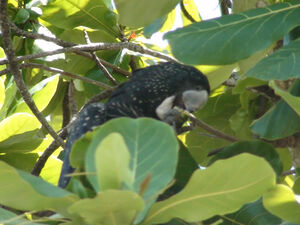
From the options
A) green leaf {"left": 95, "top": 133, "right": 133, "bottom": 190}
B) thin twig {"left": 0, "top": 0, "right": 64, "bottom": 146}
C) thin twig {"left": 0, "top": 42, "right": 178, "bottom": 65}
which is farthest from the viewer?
thin twig {"left": 0, "top": 42, "right": 178, "bottom": 65}

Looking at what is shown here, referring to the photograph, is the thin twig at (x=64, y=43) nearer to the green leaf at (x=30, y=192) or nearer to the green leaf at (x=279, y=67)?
the green leaf at (x=279, y=67)

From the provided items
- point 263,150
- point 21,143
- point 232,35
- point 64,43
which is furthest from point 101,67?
point 263,150

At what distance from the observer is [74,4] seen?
2211 mm

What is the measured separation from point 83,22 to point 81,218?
4.38 feet

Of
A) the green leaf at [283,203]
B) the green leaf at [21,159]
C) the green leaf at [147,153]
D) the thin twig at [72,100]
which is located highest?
the green leaf at [147,153]

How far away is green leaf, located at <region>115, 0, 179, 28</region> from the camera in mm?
1652

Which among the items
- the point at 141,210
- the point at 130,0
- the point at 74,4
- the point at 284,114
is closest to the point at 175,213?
the point at 141,210

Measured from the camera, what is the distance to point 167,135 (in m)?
0.99

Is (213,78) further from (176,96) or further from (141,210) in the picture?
(141,210)

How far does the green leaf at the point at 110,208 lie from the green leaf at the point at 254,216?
0.45 metres

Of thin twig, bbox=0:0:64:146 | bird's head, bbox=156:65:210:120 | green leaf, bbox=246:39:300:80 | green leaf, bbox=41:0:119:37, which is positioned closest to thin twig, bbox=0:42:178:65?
thin twig, bbox=0:0:64:146

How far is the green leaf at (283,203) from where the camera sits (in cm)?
111

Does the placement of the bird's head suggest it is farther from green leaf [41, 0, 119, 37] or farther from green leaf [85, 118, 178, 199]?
green leaf [85, 118, 178, 199]

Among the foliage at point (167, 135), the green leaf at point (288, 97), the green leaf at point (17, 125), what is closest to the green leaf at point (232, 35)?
the foliage at point (167, 135)
